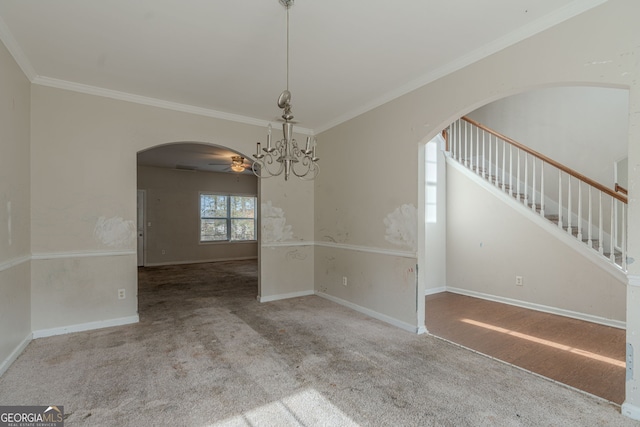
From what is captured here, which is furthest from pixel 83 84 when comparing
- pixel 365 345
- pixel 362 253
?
pixel 365 345

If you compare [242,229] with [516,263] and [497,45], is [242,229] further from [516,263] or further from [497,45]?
[497,45]

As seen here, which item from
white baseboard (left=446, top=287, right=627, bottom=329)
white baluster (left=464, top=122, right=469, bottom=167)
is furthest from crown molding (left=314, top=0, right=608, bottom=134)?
white baseboard (left=446, top=287, right=627, bottom=329)

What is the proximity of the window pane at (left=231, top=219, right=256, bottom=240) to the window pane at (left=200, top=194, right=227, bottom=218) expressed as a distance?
46cm

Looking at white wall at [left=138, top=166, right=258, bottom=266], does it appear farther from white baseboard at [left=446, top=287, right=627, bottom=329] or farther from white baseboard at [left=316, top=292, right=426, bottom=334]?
white baseboard at [left=446, top=287, right=627, bottom=329]

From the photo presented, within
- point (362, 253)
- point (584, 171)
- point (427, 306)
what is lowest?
point (427, 306)

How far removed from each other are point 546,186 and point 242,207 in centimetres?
761

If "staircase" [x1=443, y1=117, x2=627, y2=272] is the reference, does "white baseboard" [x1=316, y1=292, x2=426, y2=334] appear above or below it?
below

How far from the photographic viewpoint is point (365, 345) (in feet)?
9.43

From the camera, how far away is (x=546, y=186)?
4863mm

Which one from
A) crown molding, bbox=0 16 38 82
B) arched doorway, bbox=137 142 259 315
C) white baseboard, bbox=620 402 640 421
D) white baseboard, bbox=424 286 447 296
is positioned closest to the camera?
white baseboard, bbox=620 402 640 421

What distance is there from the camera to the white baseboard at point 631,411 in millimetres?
1791

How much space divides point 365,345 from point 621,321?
3.01m

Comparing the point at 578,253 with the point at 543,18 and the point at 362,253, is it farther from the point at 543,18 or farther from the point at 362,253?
the point at 543,18

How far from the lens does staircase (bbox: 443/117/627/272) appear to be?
3826mm
